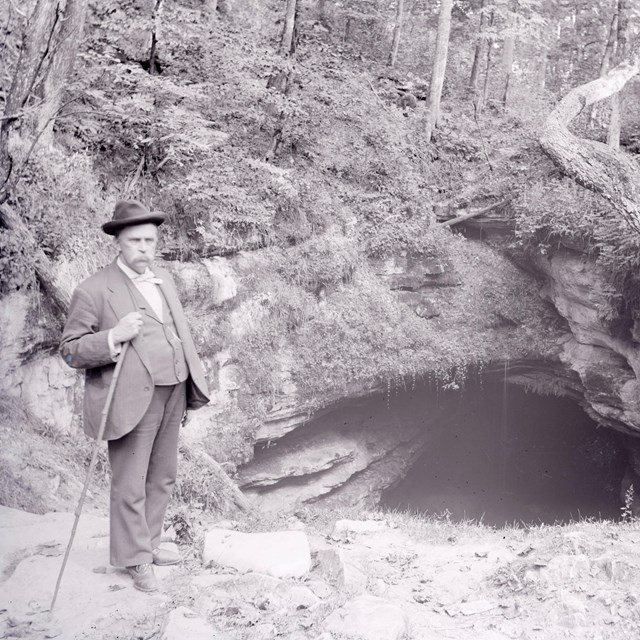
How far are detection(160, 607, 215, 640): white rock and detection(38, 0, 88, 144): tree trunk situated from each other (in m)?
3.92

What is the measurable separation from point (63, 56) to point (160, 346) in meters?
3.19

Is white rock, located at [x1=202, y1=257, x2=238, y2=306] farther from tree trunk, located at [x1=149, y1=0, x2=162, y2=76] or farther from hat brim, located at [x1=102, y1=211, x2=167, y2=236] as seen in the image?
hat brim, located at [x1=102, y1=211, x2=167, y2=236]

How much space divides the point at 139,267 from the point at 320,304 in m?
6.48

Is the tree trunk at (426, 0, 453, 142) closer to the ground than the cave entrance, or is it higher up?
higher up

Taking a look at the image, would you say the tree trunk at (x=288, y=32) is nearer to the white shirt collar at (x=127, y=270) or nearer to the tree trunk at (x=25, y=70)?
the tree trunk at (x=25, y=70)

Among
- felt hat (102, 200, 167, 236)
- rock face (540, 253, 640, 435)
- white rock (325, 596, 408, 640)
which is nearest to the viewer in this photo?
white rock (325, 596, 408, 640)

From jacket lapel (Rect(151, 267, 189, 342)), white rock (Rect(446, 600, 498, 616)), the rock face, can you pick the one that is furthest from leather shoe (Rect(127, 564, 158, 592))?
the rock face

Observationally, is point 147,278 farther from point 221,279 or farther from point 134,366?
point 221,279

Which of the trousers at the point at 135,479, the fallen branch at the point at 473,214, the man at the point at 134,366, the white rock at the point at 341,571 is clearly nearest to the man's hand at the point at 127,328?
the man at the point at 134,366

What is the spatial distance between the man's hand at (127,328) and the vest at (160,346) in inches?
6.4

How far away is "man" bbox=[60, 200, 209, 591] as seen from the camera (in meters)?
3.20

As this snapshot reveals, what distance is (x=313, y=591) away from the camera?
3697 millimetres

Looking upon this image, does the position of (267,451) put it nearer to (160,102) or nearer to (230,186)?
(230,186)

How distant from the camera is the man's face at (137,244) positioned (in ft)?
10.7
